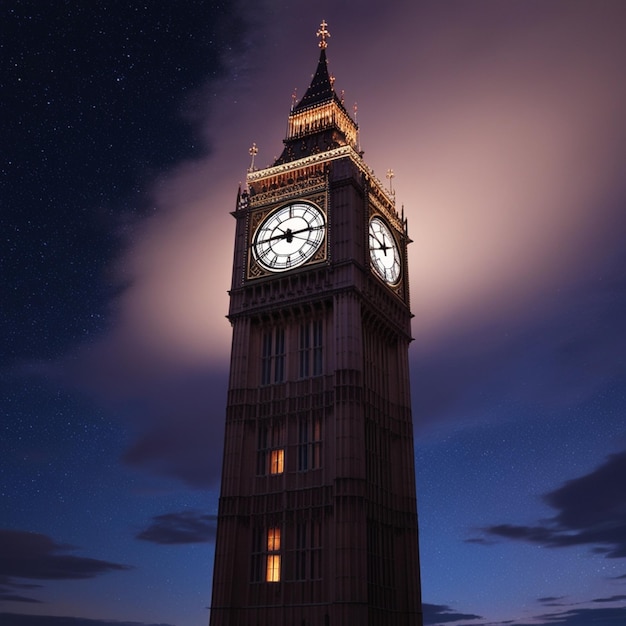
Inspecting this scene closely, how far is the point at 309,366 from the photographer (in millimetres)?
61719

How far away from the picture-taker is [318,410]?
5916 centimetres

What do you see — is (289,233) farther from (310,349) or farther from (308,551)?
(308,551)

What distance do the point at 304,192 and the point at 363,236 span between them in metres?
7.13

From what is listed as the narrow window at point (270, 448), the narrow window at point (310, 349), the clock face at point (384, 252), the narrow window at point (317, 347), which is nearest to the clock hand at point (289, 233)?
the clock face at point (384, 252)

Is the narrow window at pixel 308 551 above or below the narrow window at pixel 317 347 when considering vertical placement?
below

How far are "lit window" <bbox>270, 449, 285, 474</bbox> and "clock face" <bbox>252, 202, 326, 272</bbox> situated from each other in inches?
625

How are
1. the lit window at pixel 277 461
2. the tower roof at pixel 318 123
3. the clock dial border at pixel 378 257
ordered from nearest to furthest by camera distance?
the lit window at pixel 277 461, the clock dial border at pixel 378 257, the tower roof at pixel 318 123

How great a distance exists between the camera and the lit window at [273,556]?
5541 centimetres

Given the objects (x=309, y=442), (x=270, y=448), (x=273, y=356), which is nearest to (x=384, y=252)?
(x=273, y=356)

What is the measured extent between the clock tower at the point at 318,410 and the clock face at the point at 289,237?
115mm

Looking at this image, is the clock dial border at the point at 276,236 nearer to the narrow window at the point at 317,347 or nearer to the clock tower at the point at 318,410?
the clock tower at the point at 318,410

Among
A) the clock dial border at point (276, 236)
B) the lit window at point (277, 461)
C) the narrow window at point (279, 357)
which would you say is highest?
the clock dial border at point (276, 236)

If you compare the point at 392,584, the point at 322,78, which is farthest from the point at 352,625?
the point at 322,78

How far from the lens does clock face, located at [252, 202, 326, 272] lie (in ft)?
216
